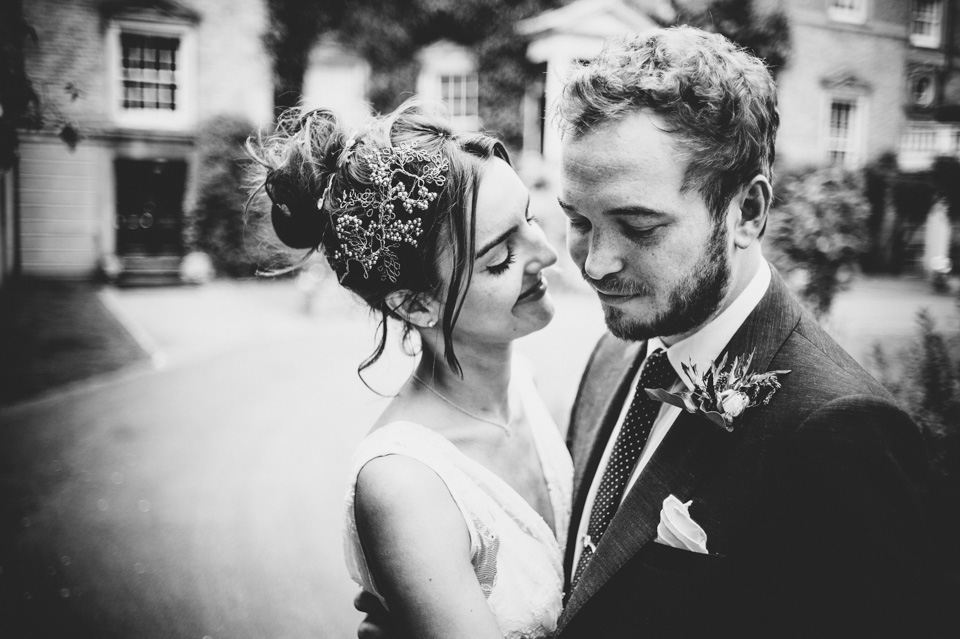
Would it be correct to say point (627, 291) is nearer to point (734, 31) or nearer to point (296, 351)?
point (734, 31)

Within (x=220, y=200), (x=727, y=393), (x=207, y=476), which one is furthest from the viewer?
(x=220, y=200)

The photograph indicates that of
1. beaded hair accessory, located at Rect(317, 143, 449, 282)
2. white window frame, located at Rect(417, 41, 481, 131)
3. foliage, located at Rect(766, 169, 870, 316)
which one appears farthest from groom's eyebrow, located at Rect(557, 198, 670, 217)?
white window frame, located at Rect(417, 41, 481, 131)

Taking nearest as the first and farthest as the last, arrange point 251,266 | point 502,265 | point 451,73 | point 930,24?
1. point 502,265
2. point 930,24
3. point 251,266
4. point 451,73

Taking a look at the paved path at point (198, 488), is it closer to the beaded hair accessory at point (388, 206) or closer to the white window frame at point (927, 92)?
the beaded hair accessory at point (388, 206)

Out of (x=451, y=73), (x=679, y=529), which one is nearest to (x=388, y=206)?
(x=679, y=529)

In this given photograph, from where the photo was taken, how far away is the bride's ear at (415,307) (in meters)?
2.12

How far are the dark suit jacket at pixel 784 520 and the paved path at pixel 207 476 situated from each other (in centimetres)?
142

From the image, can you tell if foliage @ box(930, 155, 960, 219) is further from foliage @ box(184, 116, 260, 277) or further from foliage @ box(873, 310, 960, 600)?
foliage @ box(184, 116, 260, 277)

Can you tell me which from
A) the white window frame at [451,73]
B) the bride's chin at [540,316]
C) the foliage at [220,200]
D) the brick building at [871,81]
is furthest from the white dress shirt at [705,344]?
the white window frame at [451,73]

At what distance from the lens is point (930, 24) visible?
3701mm

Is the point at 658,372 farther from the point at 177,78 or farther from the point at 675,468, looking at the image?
the point at 177,78

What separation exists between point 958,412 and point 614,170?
6.63 ft

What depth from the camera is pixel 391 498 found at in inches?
67.2

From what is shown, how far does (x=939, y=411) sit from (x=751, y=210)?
155cm
